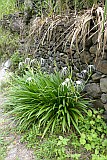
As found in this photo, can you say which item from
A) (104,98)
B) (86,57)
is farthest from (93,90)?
(86,57)

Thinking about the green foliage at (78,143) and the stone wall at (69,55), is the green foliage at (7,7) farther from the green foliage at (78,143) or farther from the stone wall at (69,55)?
the green foliage at (78,143)

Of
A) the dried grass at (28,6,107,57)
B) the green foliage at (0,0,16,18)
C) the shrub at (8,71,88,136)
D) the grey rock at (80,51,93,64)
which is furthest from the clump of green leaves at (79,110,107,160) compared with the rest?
the green foliage at (0,0,16,18)

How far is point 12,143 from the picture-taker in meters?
2.65

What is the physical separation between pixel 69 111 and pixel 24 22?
9.43ft

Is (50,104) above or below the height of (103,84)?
below

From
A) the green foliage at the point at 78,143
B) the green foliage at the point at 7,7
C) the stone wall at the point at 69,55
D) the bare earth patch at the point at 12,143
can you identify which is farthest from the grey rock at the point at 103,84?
the green foliage at the point at 7,7

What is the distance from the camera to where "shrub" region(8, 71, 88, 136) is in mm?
2588

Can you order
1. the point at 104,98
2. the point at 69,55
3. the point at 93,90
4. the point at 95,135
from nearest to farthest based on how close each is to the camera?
the point at 95,135
the point at 104,98
the point at 93,90
the point at 69,55

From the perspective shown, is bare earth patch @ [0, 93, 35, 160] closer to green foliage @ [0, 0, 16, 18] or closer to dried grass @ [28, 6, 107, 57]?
dried grass @ [28, 6, 107, 57]

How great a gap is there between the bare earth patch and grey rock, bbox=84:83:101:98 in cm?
98

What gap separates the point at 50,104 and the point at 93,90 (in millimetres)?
547

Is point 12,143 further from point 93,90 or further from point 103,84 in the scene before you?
point 103,84

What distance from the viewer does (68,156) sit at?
221cm

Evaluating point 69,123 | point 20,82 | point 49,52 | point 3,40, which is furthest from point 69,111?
point 3,40
